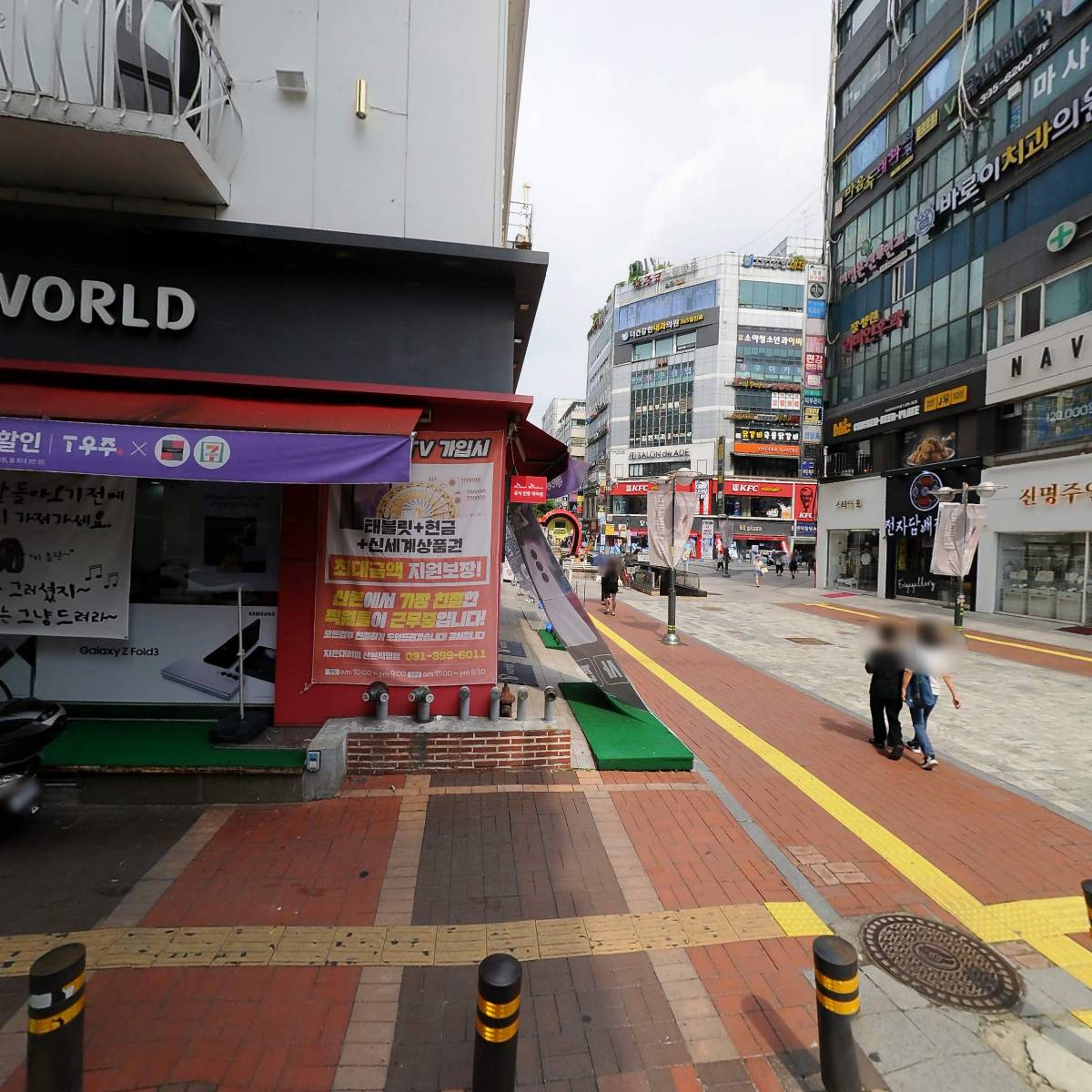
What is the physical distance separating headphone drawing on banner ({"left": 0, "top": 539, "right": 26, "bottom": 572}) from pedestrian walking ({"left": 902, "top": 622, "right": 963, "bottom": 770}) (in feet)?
30.8

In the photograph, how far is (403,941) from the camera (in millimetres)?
3781

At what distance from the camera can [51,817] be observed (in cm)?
509

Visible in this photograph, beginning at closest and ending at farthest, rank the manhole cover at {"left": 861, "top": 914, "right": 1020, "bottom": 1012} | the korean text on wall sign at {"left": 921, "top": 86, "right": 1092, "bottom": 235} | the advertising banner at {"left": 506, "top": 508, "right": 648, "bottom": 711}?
the manhole cover at {"left": 861, "top": 914, "right": 1020, "bottom": 1012}
the advertising banner at {"left": 506, "top": 508, "right": 648, "bottom": 711}
the korean text on wall sign at {"left": 921, "top": 86, "right": 1092, "bottom": 235}

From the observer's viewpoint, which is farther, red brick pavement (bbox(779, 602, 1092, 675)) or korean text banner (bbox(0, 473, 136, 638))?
red brick pavement (bbox(779, 602, 1092, 675))

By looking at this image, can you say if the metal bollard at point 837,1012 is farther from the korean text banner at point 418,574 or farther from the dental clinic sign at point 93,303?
the dental clinic sign at point 93,303

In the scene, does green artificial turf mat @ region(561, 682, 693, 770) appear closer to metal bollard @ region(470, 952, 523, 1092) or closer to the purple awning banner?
the purple awning banner

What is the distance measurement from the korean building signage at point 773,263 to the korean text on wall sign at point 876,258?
3843cm

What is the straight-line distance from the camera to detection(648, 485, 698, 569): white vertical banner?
13.9 metres

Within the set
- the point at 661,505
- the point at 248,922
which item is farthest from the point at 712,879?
the point at 661,505

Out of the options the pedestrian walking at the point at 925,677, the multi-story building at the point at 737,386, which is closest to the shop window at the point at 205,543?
the pedestrian walking at the point at 925,677

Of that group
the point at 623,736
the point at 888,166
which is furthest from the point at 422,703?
the point at 888,166

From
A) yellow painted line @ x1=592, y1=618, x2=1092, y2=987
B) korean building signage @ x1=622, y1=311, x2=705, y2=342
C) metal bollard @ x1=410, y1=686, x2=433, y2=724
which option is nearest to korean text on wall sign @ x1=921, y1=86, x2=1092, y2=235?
yellow painted line @ x1=592, y1=618, x2=1092, y2=987

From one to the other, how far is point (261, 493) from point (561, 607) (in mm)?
3545

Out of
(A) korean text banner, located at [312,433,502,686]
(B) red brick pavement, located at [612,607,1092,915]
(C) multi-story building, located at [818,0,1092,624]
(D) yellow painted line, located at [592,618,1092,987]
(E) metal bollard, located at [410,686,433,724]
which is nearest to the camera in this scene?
(D) yellow painted line, located at [592,618,1092,987]
